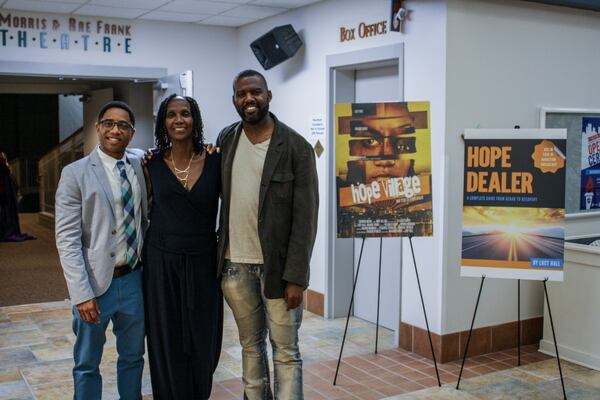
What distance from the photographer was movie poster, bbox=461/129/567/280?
4121mm

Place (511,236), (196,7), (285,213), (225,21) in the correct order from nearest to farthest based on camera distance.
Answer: (285,213)
(511,236)
(196,7)
(225,21)

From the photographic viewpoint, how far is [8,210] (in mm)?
10453

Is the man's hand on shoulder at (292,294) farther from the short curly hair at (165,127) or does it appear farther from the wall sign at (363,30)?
the wall sign at (363,30)

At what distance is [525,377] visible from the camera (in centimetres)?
445

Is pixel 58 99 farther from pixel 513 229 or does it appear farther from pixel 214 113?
pixel 513 229

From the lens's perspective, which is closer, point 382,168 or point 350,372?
point 382,168

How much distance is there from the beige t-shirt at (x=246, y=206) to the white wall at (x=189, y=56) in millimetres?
3841

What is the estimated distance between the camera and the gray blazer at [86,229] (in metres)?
2.88

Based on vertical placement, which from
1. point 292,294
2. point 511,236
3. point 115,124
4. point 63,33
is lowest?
point 292,294

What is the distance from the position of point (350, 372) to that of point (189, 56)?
11.9ft

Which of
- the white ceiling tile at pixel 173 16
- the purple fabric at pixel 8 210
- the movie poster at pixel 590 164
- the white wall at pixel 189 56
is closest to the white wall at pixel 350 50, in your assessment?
the white wall at pixel 189 56

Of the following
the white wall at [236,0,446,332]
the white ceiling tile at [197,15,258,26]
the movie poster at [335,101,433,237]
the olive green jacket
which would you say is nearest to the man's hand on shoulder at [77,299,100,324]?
the olive green jacket

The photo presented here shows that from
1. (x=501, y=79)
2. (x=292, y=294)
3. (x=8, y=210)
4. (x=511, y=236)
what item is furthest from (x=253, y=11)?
(x=8, y=210)

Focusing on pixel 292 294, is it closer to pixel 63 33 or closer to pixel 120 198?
pixel 120 198
